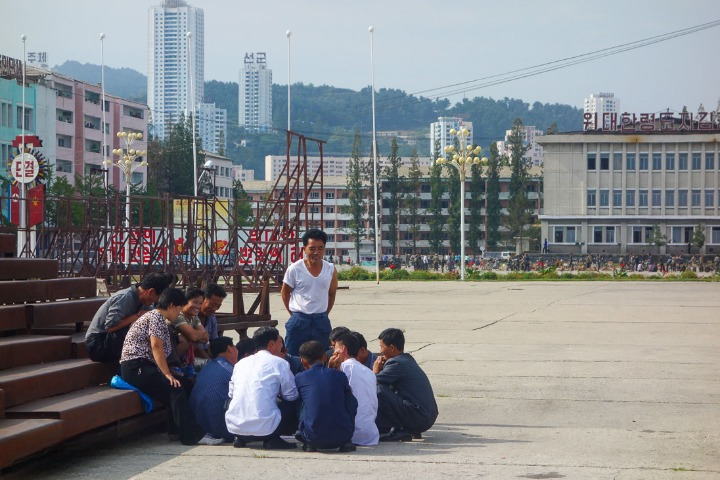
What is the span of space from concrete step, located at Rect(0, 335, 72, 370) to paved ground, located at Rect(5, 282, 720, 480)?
88cm

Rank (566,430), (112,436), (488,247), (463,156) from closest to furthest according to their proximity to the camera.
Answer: (112,436) < (566,430) < (463,156) < (488,247)

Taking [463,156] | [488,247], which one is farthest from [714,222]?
[463,156]

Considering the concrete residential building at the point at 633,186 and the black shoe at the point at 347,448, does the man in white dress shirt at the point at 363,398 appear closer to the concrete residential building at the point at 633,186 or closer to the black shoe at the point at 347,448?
the black shoe at the point at 347,448

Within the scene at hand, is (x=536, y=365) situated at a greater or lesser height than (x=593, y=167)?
lesser

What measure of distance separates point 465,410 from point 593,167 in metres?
80.1

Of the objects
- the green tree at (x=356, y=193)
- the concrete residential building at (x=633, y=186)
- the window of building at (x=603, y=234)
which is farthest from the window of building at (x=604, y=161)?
the green tree at (x=356, y=193)

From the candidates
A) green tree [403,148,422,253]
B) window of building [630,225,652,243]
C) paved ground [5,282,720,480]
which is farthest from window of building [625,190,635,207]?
paved ground [5,282,720,480]

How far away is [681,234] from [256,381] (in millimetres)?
83444

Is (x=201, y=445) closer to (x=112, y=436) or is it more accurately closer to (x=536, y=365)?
(x=112, y=436)

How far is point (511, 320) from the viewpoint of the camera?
23016 mm

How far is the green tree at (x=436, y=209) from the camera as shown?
11225 centimetres

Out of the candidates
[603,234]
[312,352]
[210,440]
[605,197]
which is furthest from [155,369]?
[605,197]

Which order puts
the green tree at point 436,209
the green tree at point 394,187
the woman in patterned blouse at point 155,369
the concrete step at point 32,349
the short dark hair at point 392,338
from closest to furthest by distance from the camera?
the concrete step at point 32,349 < the woman in patterned blouse at point 155,369 < the short dark hair at point 392,338 < the green tree at point 436,209 < the green tree at point 394,187

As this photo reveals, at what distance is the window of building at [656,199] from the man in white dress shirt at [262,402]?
83244 millimetres
